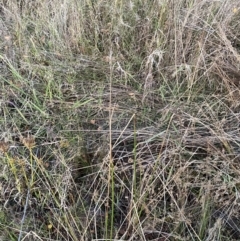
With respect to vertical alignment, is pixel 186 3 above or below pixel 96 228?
above

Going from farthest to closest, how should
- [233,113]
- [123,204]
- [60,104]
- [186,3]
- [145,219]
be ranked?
[186,3], [60,104], [233,113], [123,204], [145,219]

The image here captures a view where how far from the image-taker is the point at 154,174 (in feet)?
4.07

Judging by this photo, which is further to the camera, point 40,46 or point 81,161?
point 40,46

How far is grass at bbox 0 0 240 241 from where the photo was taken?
3.89 feet

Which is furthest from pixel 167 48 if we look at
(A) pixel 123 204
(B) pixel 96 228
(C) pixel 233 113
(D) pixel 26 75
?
(B) pixel 96 228

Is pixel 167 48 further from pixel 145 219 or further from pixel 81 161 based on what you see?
pixel 145 219

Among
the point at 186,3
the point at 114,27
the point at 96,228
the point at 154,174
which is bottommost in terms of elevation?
the point at 96,228

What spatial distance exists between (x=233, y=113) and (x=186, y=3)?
651 mm

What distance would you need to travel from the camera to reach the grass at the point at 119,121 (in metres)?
1.19

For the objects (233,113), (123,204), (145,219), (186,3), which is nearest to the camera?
(145,219)

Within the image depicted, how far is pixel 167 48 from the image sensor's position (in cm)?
173

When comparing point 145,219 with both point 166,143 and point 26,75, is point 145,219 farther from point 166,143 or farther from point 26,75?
point 26,75

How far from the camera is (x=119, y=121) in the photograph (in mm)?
1447

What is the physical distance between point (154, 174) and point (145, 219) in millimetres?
151
